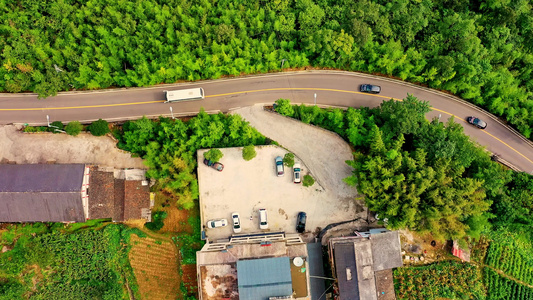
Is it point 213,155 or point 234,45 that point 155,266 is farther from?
point 234,45

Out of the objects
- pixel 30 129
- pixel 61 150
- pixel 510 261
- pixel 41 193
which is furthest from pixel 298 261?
pixel 30 129

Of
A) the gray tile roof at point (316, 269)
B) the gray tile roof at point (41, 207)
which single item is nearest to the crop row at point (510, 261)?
the gray tile roof at point (316, 269)

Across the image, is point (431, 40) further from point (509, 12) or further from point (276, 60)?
point (276, 60)

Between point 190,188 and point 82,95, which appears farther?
point 82,95

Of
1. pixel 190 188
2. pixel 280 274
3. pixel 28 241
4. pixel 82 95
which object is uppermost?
pixel 82 95

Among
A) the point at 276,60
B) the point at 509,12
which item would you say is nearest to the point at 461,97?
the point at 509,12

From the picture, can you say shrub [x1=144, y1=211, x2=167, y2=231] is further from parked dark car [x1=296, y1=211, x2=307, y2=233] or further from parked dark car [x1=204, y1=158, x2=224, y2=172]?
parked dark car [x1=296, y1=211, x2=307, y2=233]

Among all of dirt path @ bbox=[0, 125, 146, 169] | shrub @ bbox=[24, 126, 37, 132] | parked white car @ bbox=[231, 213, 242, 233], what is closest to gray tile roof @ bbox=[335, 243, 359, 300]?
parked white car @ bbox=[231, 213, 242, 233]

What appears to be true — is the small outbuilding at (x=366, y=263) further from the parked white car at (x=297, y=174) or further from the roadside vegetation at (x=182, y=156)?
the roadside vegetation at (x=182, y=156)
